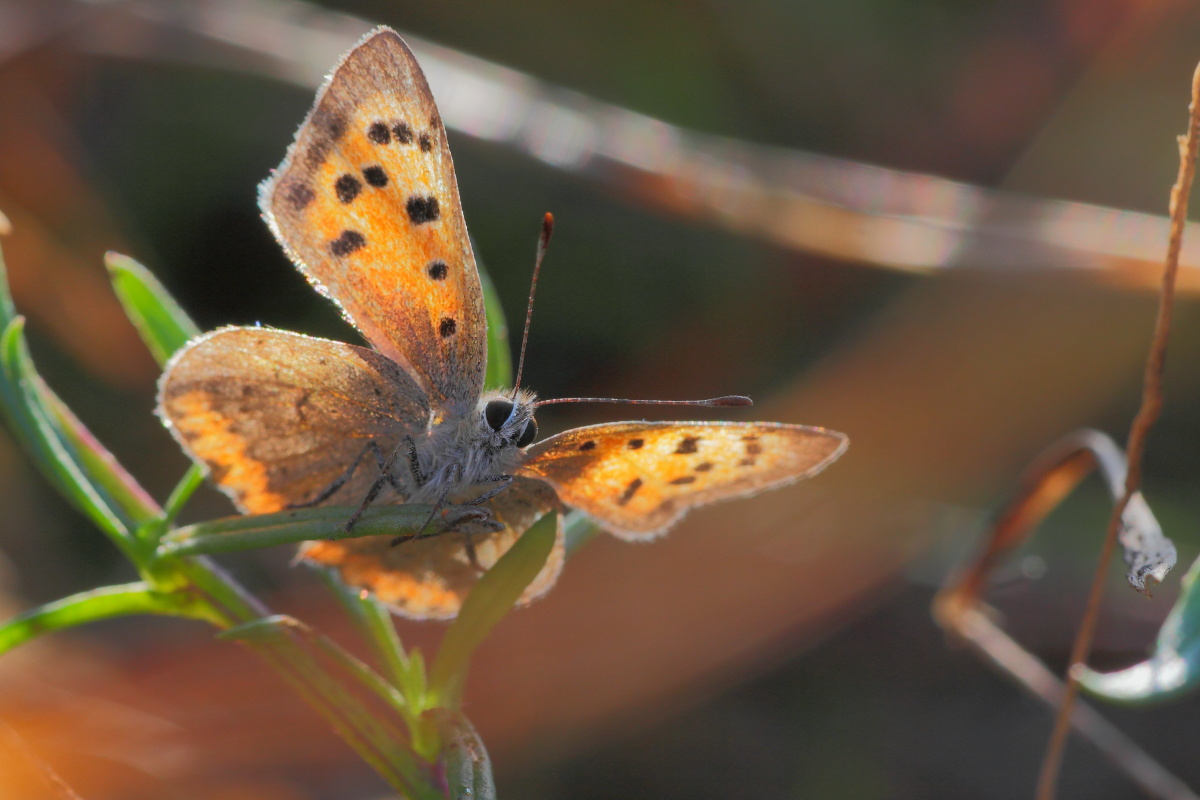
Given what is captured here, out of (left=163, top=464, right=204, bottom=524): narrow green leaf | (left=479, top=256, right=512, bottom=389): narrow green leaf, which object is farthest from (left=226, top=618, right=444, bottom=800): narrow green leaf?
(left=479, top=256, right=512, bottom=389): narrow green leaf

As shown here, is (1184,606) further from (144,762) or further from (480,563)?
(144,762)

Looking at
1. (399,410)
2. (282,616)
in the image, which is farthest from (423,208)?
(282,616)

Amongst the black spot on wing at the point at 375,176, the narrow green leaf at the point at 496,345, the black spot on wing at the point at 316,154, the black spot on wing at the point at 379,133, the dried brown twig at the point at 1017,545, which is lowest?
the dried brown twig at the point at 1017,545

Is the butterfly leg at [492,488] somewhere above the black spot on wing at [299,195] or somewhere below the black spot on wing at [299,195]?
below

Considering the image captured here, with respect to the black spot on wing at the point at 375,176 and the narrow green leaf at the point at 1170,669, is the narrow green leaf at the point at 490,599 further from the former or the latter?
the narrow green leaf at the point at 1170,669

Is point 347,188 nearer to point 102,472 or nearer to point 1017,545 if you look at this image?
point 102,472

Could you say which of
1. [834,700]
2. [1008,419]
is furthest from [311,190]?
[1008,419]

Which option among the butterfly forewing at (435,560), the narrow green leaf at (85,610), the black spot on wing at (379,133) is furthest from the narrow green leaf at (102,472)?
the black spot on wing at (379,133)
